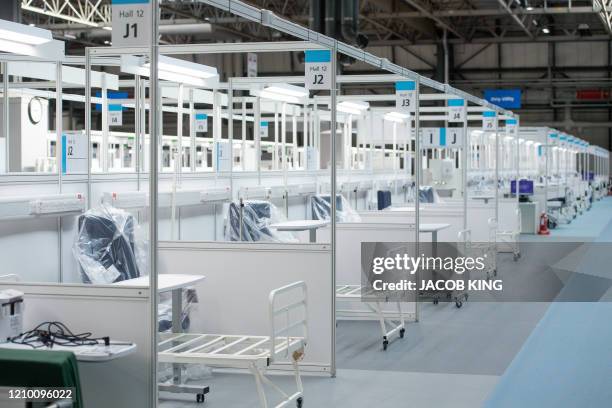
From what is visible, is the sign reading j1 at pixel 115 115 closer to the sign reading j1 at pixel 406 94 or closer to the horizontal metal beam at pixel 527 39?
the sign reading j1 at pixel 406 94

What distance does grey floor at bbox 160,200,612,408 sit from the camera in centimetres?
556

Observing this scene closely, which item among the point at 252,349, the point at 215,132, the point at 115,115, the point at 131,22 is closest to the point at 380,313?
the point at 252,349

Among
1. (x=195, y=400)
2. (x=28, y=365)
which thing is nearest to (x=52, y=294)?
(x=28, y=365)

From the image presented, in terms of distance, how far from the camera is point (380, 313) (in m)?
7.19

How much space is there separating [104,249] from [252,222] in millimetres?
2454

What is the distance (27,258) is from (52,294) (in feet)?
6.46

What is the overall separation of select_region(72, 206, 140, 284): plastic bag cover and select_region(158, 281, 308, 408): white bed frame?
2.70 feet

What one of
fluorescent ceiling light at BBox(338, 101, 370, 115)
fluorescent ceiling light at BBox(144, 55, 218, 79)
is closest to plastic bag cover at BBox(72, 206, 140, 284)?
fluorescent ceiling light at BBox(144, 55, 218, 79)

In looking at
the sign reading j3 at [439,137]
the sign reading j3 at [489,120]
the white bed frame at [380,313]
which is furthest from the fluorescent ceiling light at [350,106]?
the white bed frame at [380,313]

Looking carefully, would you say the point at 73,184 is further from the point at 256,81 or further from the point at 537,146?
the point at 537,146

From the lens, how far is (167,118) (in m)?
33.3

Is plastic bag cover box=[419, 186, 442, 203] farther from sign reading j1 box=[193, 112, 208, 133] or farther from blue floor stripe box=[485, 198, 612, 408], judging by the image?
blue floor stripe box=[485, 198, 612, 408]

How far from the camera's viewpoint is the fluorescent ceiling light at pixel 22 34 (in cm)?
530

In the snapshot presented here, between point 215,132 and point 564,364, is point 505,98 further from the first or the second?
point 564,364
